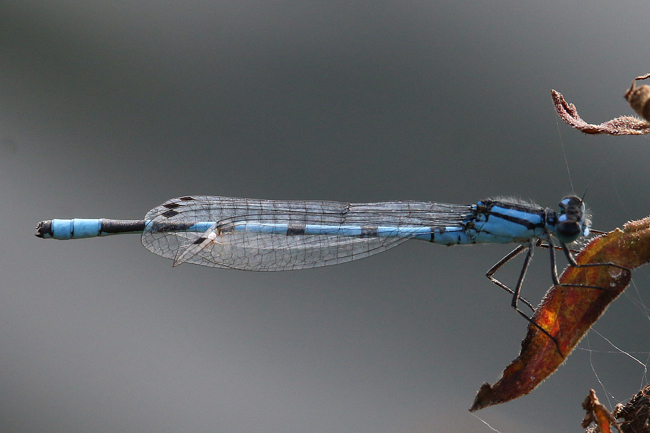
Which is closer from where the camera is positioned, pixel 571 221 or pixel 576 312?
pixel 576 312

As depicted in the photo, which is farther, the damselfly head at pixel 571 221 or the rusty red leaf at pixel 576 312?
the damselfly head at pixel 571 221

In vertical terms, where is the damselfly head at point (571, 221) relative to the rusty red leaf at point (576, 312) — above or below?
above

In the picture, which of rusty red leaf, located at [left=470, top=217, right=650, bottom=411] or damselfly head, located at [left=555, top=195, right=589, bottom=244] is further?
damselfly head, located at [left=555, top=195, right=589, bottom=244]

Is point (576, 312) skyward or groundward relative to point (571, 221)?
groundward

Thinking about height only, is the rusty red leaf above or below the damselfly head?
below

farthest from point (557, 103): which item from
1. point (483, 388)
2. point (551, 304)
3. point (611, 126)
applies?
point (483, 388)
